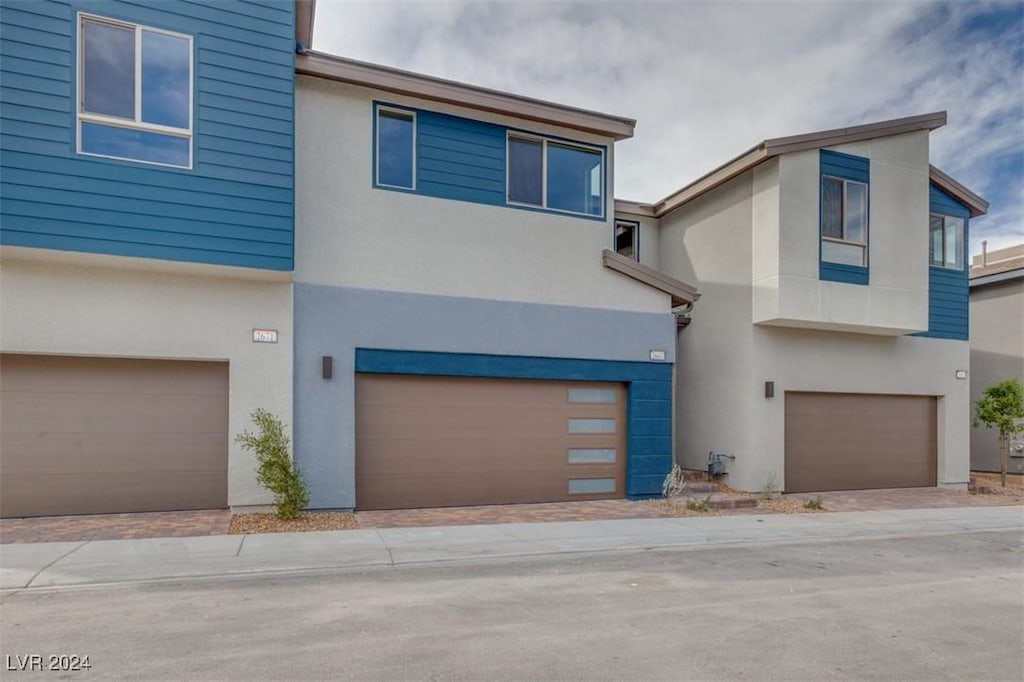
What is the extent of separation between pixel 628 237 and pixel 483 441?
7576 mm

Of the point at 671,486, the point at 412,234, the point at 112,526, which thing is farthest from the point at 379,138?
the point at 671,486

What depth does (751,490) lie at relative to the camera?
12.1 m

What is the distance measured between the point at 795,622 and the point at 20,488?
9652 mm

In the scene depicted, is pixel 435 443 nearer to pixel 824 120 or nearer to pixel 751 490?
pixel 751 490

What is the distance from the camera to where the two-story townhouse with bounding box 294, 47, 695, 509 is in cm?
950

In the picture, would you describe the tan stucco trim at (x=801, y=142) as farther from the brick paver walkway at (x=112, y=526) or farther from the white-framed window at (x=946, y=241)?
the brick paver walkway at (x=112, y=526)

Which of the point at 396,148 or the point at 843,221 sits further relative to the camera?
the point at 843,221

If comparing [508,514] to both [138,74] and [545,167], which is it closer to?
[545,167]

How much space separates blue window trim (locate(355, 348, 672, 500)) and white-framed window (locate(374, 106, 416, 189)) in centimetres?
311

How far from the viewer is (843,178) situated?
41.3 feet

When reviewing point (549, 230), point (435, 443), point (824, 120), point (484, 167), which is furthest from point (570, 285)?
point (824, 120)

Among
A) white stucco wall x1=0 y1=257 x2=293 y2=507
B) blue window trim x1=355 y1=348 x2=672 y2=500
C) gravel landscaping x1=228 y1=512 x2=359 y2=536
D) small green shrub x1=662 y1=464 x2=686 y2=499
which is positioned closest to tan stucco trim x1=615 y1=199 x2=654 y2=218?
blue window trim x1=355 y1=348 x2=672 y2=500

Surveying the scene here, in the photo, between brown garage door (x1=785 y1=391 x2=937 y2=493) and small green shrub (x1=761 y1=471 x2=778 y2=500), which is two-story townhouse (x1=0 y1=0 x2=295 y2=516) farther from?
brown garage door (x1=785 y1=391 x2=937 y2=493)

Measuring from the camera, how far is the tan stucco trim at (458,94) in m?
9.42
